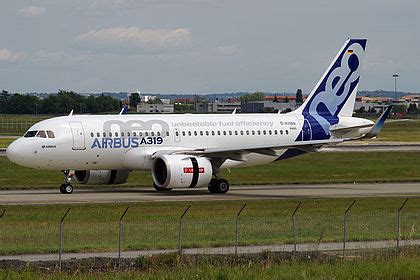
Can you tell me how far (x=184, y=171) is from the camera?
50.0 m

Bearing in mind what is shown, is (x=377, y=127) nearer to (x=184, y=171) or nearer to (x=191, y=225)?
(x=184, y=171)

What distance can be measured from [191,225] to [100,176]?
62.8 ft

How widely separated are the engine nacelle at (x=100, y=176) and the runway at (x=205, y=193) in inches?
20.5

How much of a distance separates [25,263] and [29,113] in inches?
6082

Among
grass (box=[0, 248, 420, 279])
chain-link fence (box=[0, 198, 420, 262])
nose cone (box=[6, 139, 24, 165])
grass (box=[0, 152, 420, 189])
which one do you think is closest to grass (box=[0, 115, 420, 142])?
grass (box=[0, 152, 420, 189])

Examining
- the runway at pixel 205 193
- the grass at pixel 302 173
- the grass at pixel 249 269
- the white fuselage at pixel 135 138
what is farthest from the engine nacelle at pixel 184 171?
the grass at pixel 249 269

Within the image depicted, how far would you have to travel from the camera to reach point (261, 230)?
3475 centimetres

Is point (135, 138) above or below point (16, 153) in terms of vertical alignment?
above

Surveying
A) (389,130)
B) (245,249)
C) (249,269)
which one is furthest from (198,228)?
(389,130)

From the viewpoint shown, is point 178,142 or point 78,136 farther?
point 178,142

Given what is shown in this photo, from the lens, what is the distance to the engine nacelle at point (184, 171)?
164 ft

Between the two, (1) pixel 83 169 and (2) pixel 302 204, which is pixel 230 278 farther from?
(1) pixel 83 169

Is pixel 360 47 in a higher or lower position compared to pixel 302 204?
higher

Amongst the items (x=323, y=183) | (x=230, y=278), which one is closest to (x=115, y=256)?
(x=230, y=278)
